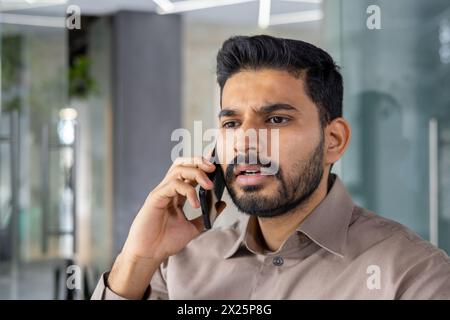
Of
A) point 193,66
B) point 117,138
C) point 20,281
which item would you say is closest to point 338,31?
point 193,66

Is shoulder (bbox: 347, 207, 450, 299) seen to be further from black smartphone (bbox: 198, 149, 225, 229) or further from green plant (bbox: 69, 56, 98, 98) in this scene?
green plant (bbox: 69, 56, 98, 98)

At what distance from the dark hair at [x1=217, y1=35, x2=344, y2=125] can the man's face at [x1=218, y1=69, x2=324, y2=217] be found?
12 mm

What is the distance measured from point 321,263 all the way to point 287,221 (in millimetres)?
95

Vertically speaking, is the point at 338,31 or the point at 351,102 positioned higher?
the point at 338,31

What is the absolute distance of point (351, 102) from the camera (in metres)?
1.30

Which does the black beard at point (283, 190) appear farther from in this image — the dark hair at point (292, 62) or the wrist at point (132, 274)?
the wrist at point (132, 274)

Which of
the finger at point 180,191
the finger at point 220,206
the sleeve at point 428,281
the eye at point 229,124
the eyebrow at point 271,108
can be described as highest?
the eyebrow at point 271,108

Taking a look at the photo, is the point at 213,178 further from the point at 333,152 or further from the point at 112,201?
the point at 112,201

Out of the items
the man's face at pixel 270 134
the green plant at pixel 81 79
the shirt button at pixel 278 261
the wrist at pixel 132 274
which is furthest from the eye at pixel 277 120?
the green plant at pixel 81 79

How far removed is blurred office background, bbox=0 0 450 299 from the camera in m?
1.26

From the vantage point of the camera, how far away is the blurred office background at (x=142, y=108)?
4.12ft

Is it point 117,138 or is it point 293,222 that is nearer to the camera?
point 293,222
